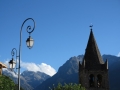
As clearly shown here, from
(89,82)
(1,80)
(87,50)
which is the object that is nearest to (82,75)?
(89,82)

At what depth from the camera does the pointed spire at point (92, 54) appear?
4853cm

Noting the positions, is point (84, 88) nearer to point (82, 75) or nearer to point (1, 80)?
point (82, 75)

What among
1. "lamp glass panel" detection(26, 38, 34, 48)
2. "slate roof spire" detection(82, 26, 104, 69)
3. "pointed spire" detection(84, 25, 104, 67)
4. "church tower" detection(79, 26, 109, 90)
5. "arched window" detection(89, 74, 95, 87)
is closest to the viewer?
"lamp glass panel" detection(26, 38, 34, 48)

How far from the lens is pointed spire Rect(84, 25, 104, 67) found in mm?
48531

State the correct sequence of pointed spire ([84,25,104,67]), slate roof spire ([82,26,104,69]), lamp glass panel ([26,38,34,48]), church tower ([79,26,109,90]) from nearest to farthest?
lamp glass panel ([26,38,34,48]), church tower ([79,26,109,90]), slate roof spire ([82,26,104,69]), pointed spire ([84,25,104,67])

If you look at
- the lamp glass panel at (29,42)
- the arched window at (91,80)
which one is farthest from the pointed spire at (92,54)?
the lamp glass panel at (29,42)

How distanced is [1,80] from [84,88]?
1775 cm

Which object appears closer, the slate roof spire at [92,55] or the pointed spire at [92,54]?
the slate roof spire at [92,55]

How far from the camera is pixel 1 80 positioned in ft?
102

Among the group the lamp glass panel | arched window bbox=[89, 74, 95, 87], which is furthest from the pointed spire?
the lamp glass panel

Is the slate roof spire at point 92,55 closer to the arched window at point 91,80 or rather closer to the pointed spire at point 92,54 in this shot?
the pointed spire at point 92,54

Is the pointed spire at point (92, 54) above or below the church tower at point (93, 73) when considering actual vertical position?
above

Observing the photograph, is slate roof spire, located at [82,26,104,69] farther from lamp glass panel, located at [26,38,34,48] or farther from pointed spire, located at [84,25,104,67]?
lamp glass panel, located at [26,38,34,48]

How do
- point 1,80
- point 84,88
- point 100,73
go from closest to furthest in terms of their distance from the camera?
point 1,80, point 84,88, point 100,73
